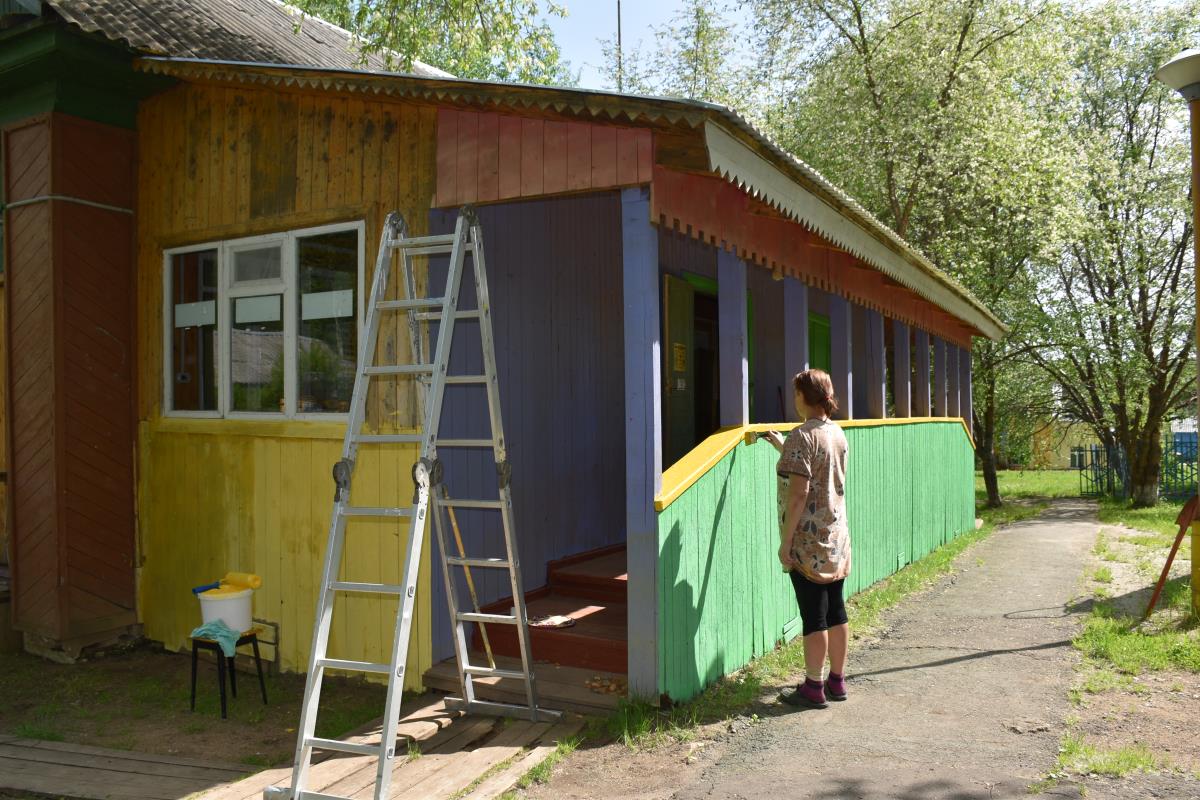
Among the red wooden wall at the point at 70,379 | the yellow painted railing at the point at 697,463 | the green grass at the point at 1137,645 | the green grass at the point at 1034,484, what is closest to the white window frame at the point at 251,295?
the red wooden wall at the point at 70,379

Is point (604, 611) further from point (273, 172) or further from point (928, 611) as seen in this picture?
point (273, 172)

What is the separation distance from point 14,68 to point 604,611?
5547mm

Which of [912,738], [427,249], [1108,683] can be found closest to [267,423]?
[427,249]

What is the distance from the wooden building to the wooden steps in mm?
28

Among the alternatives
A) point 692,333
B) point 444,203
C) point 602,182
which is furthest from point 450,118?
point 692,333

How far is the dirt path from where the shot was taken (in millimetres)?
4051

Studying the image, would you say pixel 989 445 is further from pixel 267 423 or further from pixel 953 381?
pixel 267 423

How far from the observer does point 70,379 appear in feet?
22.1

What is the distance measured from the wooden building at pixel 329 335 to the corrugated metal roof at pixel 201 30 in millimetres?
41

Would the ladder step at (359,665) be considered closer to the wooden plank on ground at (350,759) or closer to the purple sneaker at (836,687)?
the wooden plank on ground at (350,759)

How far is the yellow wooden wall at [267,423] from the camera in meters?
5.71

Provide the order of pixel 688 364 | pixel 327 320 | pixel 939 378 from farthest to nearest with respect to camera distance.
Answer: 1. pixel 939 378
2. pixel 688 364
3. pixel 327 320

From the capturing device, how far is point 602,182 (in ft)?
15.8

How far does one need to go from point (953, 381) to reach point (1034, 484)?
1559cm
